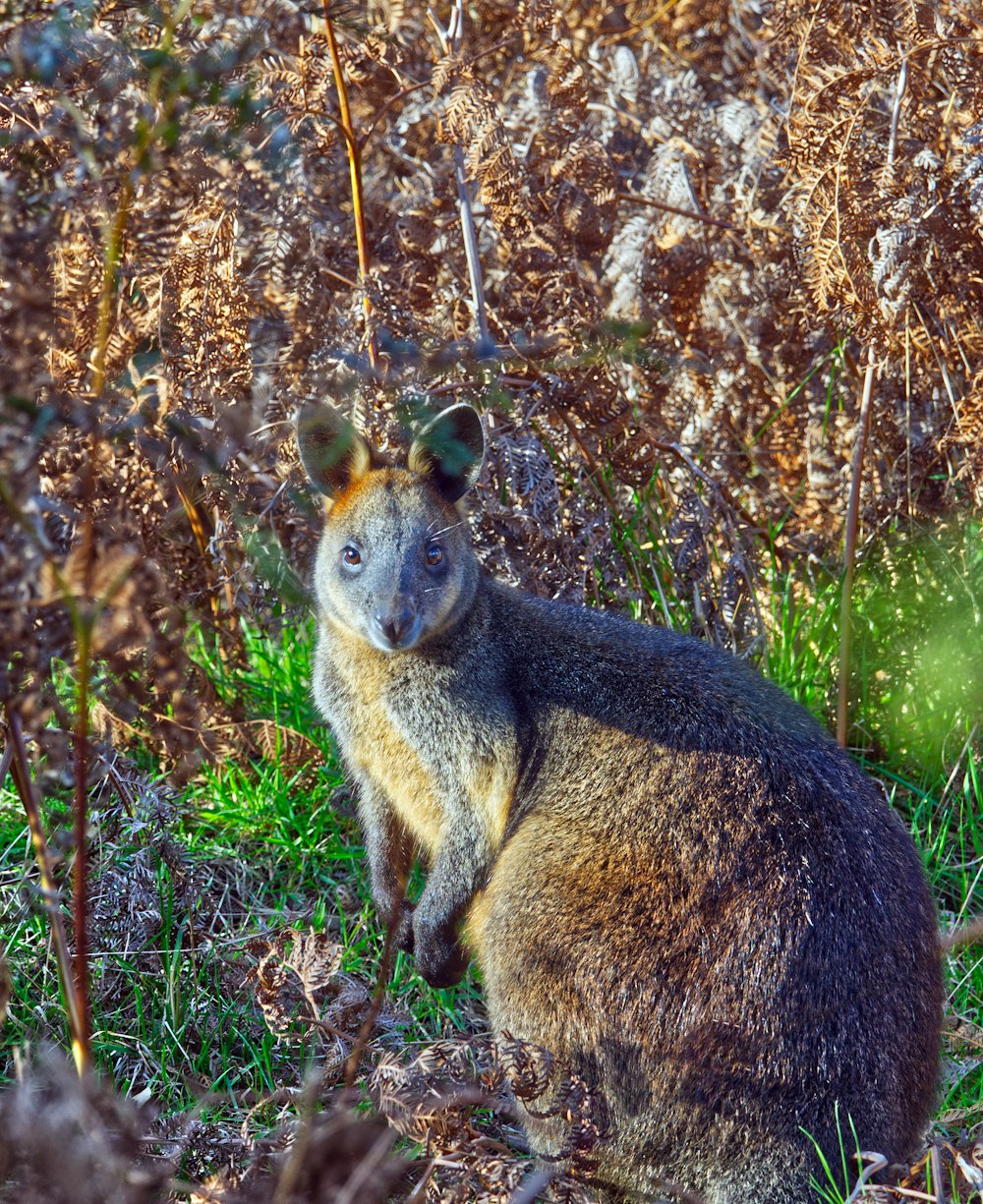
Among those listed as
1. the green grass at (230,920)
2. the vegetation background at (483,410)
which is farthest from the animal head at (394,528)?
the green grass at (230,920)

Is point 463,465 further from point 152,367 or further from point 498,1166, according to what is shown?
A: point 498,1166

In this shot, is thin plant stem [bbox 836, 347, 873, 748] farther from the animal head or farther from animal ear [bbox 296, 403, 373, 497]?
animal ear [bbox 296, 403, 373, 497]

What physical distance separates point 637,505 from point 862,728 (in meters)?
1.35

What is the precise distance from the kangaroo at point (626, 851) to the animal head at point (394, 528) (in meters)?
0.01

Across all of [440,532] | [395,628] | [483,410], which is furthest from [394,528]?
[483,410]

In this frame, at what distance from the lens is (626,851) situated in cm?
376

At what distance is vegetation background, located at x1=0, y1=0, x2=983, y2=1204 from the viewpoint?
4188mm

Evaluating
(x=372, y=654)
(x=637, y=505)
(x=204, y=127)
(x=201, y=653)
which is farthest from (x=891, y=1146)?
(x=204, y=127)

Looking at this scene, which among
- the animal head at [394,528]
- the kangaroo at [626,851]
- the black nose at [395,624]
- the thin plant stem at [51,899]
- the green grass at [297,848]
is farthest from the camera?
the green grass at [297,848]

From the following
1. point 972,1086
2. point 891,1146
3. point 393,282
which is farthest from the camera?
point 393,282

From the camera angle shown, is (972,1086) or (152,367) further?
(152,367)

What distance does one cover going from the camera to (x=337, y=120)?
192 inches

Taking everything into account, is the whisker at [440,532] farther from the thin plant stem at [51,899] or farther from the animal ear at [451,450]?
the thin plant stem at [51,899]

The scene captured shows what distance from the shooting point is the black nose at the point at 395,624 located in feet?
13.5
